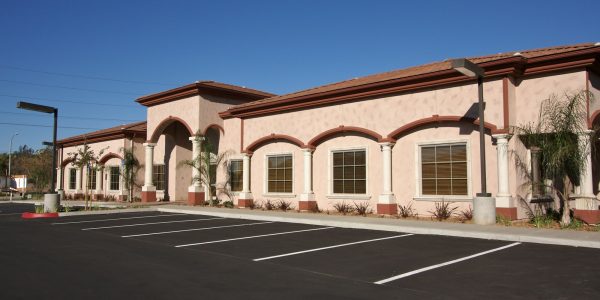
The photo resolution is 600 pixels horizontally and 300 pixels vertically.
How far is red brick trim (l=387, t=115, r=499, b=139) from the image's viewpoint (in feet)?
53.5

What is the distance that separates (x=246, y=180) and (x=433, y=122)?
10.2 meters

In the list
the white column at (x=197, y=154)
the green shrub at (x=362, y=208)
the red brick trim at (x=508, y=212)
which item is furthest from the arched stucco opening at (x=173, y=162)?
the red brick trim at (x=508, y=212)

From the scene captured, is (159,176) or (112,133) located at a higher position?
(112,133)

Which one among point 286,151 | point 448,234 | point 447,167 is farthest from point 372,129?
point 448,234

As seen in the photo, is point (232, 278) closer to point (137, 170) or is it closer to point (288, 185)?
point (288, 185)

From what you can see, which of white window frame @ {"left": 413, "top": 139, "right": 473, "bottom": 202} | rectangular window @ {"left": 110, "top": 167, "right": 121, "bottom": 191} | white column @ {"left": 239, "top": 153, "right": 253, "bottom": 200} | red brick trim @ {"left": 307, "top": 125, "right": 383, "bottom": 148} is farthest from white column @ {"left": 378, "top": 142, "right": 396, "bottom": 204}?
rectangular window @ {"left": 110, "top": 167, "right": 121, "bottom": 191}

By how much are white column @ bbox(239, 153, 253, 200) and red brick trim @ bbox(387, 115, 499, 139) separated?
330 inches

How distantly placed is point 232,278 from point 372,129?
42.1 ft

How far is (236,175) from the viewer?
26.2m

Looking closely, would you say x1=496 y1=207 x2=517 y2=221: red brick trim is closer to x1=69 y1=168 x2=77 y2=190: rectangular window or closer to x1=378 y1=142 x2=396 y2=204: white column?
x1=378 y1=142 x2=396 y2=204: white column

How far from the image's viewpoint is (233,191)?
85.8 feet

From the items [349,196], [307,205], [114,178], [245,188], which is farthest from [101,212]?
[114,178]

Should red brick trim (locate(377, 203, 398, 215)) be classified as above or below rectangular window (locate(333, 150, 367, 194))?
below

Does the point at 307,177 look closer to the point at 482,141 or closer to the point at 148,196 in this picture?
the point at 482,141
